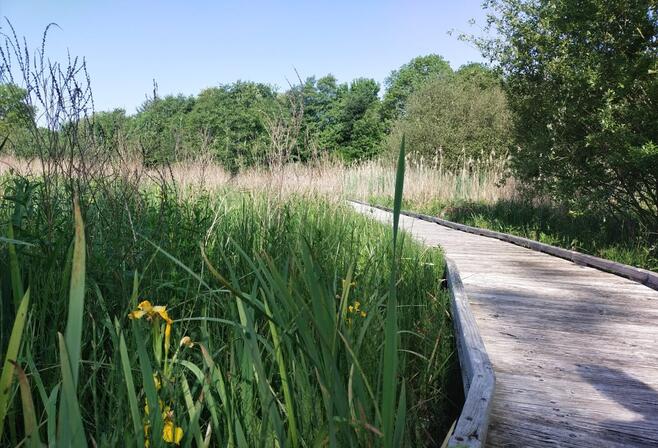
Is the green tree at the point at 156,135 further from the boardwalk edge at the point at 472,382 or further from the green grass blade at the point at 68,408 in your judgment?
the green grass blade at the point at 68,408

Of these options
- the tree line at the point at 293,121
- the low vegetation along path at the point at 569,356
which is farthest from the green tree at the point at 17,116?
the low vegetation along path at the point at 569,356

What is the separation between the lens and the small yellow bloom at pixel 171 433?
3.39 ft

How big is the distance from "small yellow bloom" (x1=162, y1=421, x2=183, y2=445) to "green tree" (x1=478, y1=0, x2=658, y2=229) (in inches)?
225

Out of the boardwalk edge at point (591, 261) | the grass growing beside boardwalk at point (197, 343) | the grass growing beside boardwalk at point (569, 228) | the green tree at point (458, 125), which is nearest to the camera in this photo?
the grass growing beside boardwalk at point (197, 343)

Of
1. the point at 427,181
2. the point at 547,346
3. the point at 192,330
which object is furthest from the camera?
the point at 427,181

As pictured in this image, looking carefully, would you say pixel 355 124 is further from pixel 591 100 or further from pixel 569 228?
pixel 591 100

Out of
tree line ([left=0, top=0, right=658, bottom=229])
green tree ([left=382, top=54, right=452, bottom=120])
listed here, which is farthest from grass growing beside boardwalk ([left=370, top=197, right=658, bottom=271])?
green tree ([left=382, top=54, right=452, bottom=120])

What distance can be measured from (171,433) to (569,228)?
8.26 m

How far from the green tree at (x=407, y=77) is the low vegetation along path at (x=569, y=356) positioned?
50.9 m

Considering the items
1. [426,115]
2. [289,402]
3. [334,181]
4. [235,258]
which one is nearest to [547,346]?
[235,258]

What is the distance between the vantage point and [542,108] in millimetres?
A: 7711

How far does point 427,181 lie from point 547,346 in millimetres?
13321

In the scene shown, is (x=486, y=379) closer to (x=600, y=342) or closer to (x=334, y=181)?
(x=600, y=342)

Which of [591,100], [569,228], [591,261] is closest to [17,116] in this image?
[591,261]
